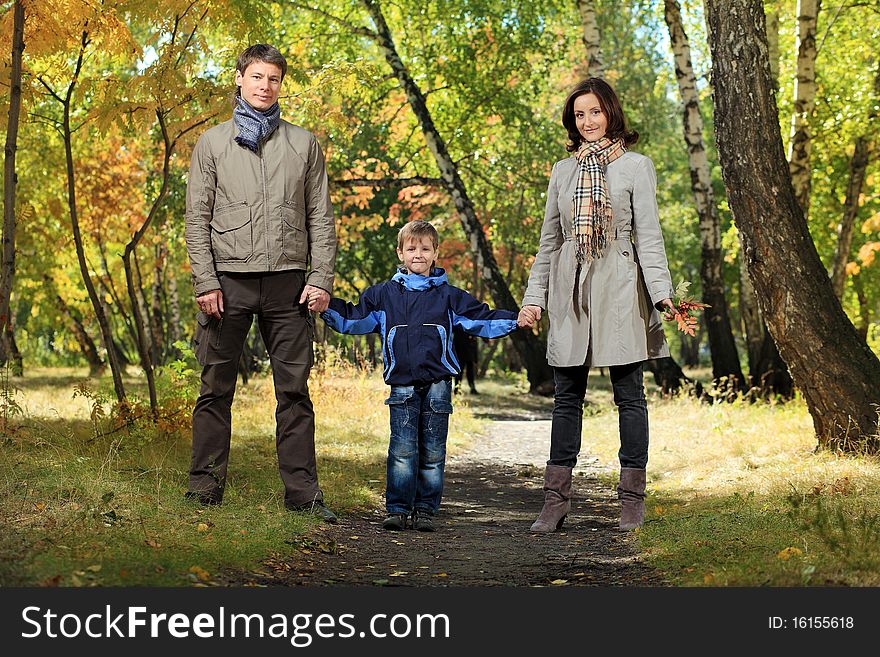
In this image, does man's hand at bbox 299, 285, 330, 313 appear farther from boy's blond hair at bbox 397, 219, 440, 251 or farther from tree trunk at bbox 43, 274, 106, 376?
tree trunk at bbox 43, 274, 106, 376

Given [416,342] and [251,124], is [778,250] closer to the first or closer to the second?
[416,342]

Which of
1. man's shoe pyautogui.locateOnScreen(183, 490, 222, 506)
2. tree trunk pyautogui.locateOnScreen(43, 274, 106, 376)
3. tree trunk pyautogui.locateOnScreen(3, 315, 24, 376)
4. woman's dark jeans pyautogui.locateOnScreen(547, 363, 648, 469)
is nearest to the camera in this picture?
woman's dark jeans pyautogui.locateOnScreen(547, 363, 648, 469)

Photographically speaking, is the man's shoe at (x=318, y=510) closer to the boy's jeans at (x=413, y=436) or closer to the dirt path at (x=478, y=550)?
the dirt path at (x=478, y=550)

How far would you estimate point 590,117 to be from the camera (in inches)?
216

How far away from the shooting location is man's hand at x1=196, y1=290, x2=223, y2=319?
17.8 ft

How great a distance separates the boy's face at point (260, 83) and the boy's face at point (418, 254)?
113cm

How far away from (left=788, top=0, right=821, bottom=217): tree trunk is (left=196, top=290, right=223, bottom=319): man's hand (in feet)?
26.4

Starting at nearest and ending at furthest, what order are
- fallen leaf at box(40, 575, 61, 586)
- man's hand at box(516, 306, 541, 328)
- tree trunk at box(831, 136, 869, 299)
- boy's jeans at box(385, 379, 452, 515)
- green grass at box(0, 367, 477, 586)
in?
fallen leaf at box(40, 575, 61, 586) → green grass at box(0, 367, 477, 586) → man's hand at box(516, 306, 541, 328) → boy's jeans at box(385, 379, 452, 515) → tree trunk at box(831, 136, 869, 299)

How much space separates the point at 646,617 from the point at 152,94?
611 centimetres

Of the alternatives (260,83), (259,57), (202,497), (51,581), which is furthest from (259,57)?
(51,581)

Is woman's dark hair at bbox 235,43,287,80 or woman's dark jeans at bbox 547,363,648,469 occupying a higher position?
woman's dark hair at bbox 235,43,287,80

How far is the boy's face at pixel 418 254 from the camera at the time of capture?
233 inches

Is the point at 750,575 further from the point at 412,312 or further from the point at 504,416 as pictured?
the point at 504,416

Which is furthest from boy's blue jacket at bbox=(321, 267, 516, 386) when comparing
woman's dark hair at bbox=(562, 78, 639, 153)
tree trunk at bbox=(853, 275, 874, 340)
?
tree trunk at bbox=(853, 275, 874, 340)
